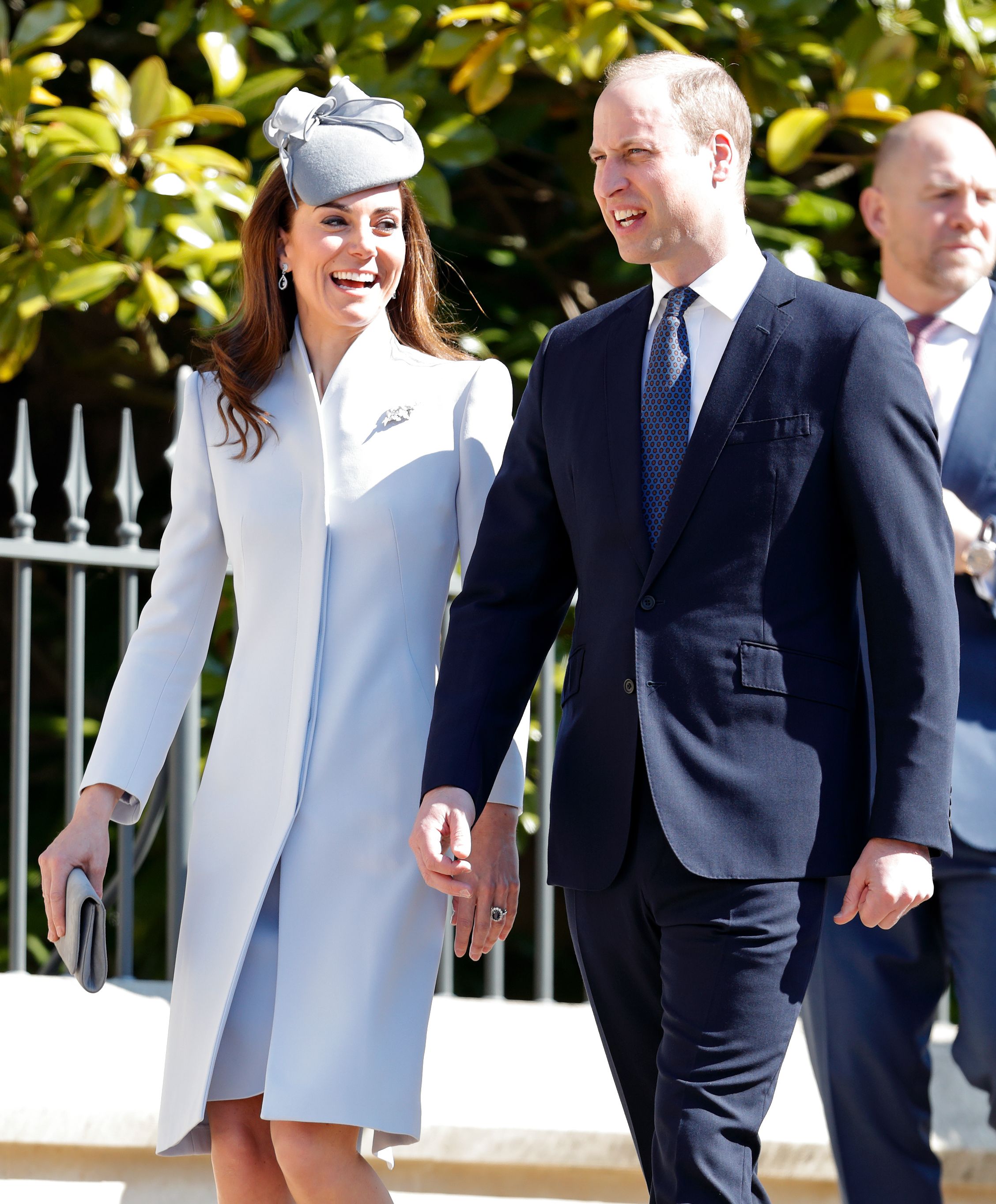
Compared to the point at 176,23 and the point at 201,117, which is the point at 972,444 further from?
the point at 176,23

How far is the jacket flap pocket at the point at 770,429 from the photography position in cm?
208

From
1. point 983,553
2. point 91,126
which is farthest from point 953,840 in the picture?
point 91,126

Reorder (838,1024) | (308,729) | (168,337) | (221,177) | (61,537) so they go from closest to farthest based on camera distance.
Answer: (308,729) < (838,1024) < (221,177) < (168,337) < (61,537)

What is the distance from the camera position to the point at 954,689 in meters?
2.07

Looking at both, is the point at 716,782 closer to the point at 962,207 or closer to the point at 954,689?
the point at 954,689

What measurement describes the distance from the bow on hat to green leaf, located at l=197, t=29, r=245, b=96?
1458mm

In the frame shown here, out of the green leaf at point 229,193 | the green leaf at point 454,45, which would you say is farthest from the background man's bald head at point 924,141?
the green leaf at point 229,193

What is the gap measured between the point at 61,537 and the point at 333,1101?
3.64 m

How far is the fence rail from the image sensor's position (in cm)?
338

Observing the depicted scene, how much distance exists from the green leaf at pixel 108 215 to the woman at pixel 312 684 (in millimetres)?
1280

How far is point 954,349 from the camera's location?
2789 mm

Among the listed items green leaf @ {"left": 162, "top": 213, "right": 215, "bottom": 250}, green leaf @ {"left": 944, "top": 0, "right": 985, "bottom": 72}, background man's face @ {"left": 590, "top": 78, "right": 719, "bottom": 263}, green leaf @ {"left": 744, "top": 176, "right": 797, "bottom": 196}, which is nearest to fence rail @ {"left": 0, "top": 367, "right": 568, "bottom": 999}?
green leaf @ {"left": 162, "top": 213, "right": 215, "bottom": 250}

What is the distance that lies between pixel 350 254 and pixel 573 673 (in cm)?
71

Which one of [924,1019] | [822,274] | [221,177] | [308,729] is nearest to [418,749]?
[308,729]
